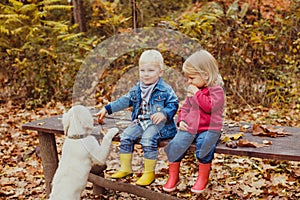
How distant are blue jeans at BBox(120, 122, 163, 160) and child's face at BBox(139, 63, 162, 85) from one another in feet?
1.15

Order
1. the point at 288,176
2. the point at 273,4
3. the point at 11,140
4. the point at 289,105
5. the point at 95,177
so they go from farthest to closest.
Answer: the point at 273,4 → the point at 289,105 → the point at 11,140 → the point at 288,176 → the point at 95,177

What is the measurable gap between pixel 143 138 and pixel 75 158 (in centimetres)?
52

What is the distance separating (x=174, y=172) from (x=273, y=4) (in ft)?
17.4

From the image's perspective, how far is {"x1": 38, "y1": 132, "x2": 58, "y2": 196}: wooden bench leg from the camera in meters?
3.57

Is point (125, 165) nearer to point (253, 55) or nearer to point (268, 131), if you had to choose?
point (268, 131)

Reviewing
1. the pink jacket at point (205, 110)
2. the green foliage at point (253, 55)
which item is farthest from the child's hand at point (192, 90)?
the green foliage at point (253, 55)

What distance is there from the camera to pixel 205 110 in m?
2.55

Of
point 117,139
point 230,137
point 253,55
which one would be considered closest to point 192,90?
point 230,137

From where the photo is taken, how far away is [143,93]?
9.44ft

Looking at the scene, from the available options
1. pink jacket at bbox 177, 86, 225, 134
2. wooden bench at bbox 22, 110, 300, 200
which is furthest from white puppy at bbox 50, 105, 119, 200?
pink jacket at bbox 177, 86, 225, 134

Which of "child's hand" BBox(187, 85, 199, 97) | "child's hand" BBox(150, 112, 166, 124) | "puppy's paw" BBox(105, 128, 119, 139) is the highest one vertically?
"child's hand" BBox(187, 85, 199, 97)

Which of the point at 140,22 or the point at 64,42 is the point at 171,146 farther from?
the point at 140,22

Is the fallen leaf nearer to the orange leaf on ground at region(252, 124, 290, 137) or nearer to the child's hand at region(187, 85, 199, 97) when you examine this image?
the orange leaf on ground at region(252, 124, 290, 137)

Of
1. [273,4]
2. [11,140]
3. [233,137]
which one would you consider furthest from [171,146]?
[273,4]
